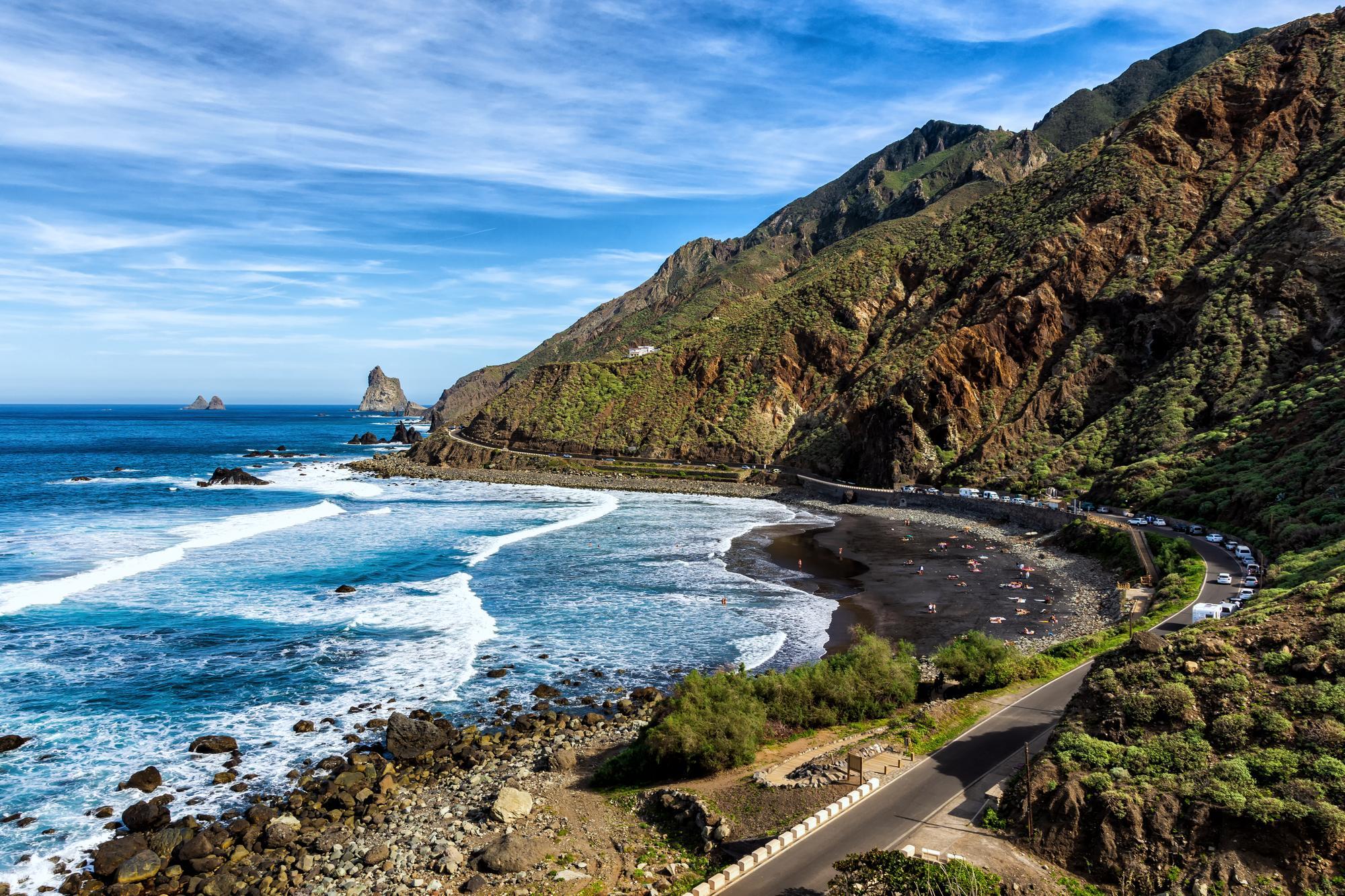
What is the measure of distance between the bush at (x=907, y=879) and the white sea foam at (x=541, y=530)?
40614mm

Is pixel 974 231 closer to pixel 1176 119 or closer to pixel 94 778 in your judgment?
pixel 1176 119

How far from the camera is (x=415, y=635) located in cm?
3597

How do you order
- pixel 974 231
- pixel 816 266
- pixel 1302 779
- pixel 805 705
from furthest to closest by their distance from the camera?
pixel 816 266, pixel 974 231, pixel 805 705, pixel 1302 779

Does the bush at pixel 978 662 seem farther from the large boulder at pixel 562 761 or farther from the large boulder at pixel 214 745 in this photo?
the large boulder at pixel 214 745

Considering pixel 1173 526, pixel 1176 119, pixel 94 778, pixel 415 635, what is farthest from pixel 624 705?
pixel 1176 119

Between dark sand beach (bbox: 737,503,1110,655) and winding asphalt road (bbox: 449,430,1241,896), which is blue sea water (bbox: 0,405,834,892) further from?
winding asphalt road (bbox: 449,430,1241,896)

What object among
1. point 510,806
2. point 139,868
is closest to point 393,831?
point 510,806

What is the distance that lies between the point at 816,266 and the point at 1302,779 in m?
138

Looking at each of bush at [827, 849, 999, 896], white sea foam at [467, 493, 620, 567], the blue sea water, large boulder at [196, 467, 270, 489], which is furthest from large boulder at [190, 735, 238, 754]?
large boulder at [196, 467, 270, 489]

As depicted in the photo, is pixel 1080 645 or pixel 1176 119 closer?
pixel 1080 645

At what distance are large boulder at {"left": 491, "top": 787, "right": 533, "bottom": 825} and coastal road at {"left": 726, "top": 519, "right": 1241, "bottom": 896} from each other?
706 centimetres

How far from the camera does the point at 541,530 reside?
64938mm

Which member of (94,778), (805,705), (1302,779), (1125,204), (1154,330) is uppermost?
(1125,204)

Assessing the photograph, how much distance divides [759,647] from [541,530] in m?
34.7
